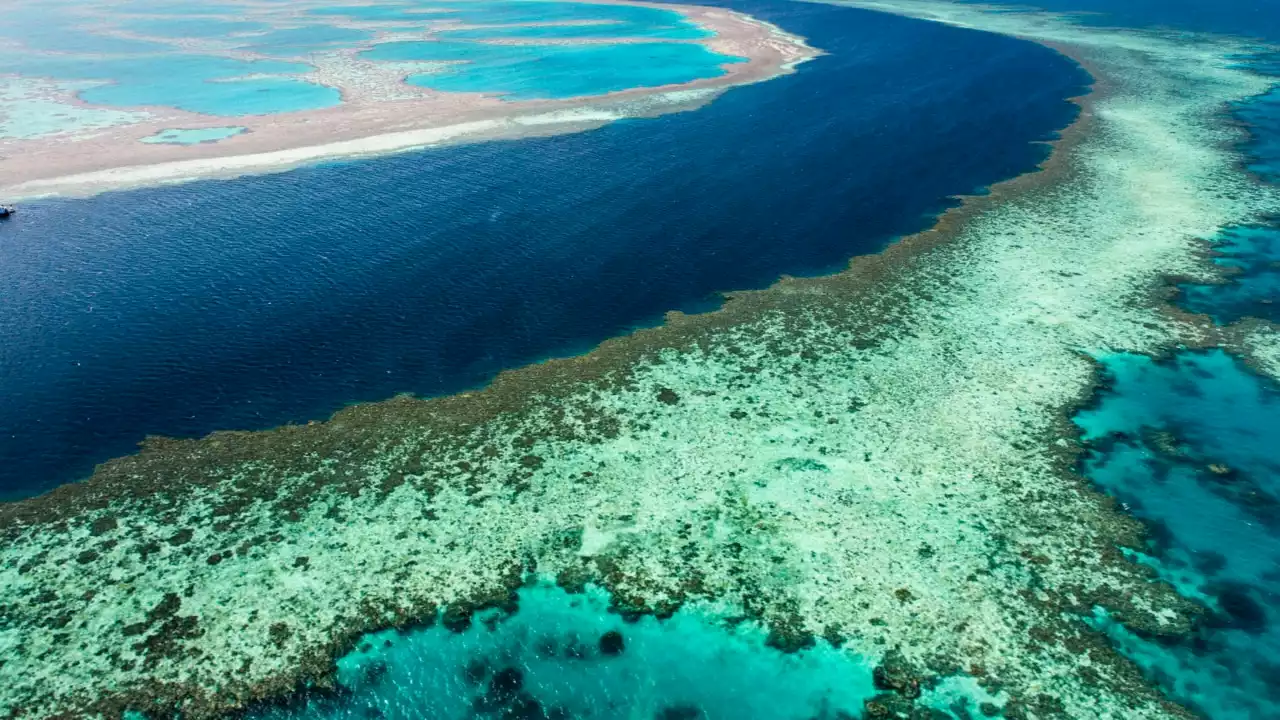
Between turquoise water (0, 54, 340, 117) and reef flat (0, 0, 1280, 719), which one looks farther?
turquoise water (0, 54, 340, 117)

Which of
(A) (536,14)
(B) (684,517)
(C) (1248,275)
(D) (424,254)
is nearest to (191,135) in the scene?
(D) (424,254)

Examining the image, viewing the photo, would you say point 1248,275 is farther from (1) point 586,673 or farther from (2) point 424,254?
(2) point 424,254

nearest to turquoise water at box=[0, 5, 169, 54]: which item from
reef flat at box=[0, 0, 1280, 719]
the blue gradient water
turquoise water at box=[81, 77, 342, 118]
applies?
turquoise water at box=[81, 77, 342, 118]

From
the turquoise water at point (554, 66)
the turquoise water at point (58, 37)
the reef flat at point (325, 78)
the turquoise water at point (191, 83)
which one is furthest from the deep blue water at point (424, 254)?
the turquoise water at point (58, 37)

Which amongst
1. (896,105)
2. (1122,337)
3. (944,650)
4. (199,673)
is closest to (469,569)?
(199,673)

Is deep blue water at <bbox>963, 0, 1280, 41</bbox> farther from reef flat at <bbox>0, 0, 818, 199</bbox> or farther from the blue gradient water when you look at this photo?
the blue gradient water

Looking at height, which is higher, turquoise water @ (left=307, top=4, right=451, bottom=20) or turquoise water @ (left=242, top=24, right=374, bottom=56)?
Result: turquoise water @ (left=307, top=4, right=451, bottom=20)
